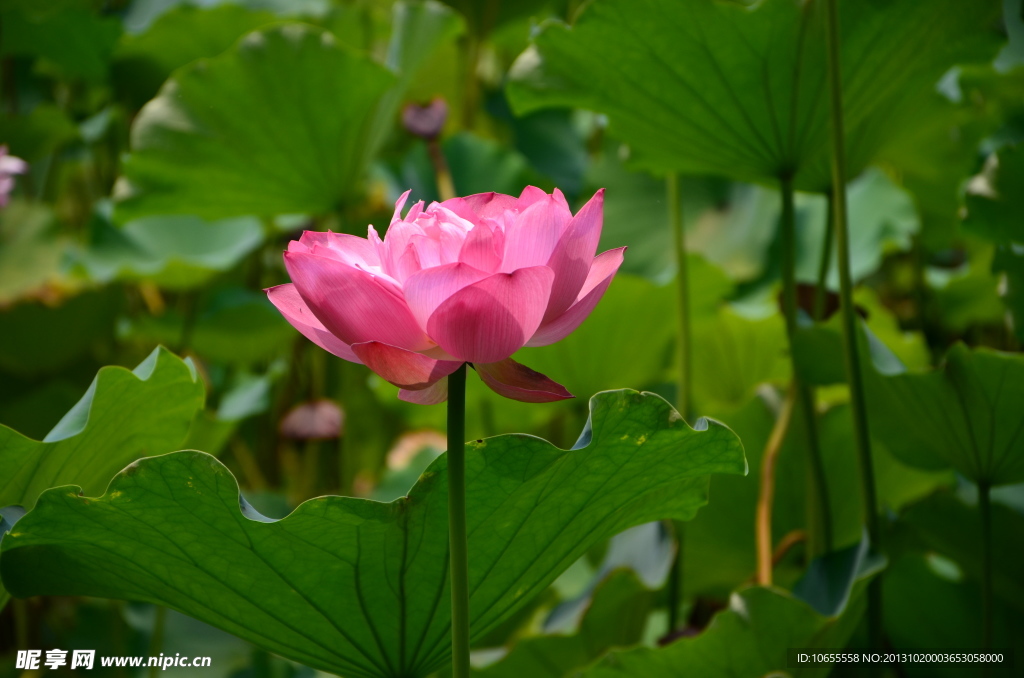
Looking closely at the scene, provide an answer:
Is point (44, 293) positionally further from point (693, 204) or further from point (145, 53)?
point (693, 204)

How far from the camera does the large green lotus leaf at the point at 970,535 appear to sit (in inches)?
25.5

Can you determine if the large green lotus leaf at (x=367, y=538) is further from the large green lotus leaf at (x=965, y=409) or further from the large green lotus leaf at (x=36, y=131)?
the large green lotus leaf at (x=36, y=131)

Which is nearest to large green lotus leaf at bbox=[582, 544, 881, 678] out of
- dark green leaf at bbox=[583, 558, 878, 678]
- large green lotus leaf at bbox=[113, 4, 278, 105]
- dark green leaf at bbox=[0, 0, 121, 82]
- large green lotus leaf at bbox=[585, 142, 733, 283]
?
dark green leaf at bbox=[583, 558, 878, 678]

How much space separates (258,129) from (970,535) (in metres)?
0.75

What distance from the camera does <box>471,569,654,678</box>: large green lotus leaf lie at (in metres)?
0.63

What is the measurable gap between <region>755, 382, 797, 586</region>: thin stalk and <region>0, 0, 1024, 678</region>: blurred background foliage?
46 mm

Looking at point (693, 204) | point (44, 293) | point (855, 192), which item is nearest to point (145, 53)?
point (44, 293)

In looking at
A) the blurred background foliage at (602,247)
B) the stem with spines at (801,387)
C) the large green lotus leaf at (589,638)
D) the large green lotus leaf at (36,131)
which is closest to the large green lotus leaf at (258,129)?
the blurred background foliage at (602,247)

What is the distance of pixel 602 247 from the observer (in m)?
1.18

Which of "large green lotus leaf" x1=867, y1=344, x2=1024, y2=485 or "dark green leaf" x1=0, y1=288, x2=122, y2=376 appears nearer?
"large green lotus leaf" x1=867, y1=344, x2=1024, y2=485

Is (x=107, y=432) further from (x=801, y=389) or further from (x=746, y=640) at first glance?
(x=801, y=389)

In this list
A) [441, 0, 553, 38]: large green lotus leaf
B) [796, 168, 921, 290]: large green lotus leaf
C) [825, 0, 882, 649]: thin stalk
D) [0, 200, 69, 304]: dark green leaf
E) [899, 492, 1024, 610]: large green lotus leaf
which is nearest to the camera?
[825, 0, 882, 649]: thin stalk

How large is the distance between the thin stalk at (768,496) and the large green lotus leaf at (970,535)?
0.11m

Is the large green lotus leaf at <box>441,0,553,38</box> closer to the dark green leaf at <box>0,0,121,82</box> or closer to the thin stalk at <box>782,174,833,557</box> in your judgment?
the dark green leaf at <box>0,0,121,82</box>
